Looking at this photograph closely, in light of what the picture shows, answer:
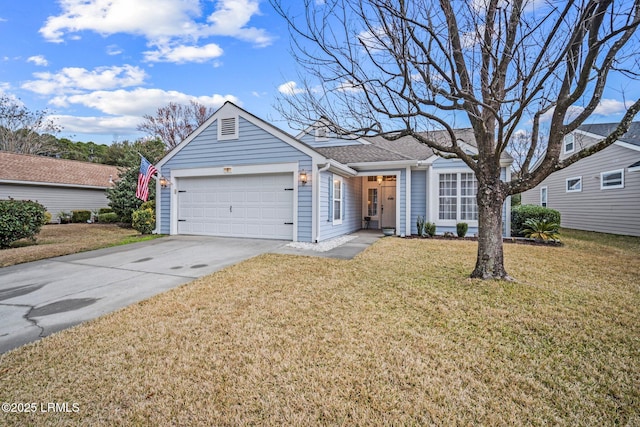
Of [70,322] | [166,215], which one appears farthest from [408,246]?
[166,215]

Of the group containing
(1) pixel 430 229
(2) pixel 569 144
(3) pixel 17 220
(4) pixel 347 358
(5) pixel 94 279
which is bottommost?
(4) pixel 347 358

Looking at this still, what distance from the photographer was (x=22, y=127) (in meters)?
24.6

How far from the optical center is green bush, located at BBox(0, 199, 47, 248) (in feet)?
26.5

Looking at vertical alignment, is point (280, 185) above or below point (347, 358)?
above

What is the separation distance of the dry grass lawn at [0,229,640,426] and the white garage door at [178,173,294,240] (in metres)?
4.49

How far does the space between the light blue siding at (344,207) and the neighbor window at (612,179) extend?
10449 mm

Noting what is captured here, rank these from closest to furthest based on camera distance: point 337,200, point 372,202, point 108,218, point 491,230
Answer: point 491,230, point 337,200, point 372,202, point 108,218

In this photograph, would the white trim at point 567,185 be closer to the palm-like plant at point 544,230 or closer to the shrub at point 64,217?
the palm-like plant at point 544,230

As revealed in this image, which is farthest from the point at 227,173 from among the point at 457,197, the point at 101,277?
the point at 457,197

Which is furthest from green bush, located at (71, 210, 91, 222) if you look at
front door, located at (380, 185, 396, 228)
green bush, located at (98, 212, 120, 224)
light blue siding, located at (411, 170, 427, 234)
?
light blue siding, located at (411, 170, 427, 234)

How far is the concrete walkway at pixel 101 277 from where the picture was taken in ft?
11.8

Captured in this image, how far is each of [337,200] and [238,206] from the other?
3.42 metres

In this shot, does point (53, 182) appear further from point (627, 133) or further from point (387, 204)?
point (627, 133)

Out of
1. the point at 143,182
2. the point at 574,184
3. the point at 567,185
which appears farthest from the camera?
the point at 567,185
